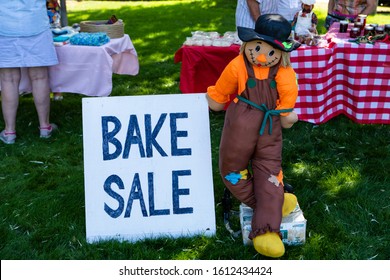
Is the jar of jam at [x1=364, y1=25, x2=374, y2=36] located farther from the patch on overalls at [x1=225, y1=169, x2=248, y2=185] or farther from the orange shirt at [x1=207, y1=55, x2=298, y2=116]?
the patch on overalls at [x1=225, y1=169, x2=248, y2=185]

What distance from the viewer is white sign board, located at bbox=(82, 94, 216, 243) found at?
299cm

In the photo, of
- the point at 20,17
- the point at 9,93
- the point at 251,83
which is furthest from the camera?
the point at 9,93

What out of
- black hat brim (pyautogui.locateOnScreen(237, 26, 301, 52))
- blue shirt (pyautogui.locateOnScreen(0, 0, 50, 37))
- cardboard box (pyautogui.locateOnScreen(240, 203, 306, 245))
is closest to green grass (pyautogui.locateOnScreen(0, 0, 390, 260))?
cardboard box (pyautogui.locateOnScreen(240, 203, 306, 245))

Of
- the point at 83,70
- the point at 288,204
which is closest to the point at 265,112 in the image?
the point at 288,204

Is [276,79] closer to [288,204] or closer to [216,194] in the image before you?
[288,204]

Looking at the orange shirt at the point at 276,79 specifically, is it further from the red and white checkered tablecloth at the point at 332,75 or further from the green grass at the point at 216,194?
the red and white checkered tablecloth at the point at 332,75

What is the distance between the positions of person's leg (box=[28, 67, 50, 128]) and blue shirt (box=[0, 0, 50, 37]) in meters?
0.40

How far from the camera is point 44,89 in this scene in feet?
15.4

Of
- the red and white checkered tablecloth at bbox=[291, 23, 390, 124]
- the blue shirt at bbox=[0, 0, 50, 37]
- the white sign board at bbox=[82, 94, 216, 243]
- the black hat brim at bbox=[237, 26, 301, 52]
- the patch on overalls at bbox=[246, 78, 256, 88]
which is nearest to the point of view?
the black hat brim at bbox=[237, 26, 301, 52]

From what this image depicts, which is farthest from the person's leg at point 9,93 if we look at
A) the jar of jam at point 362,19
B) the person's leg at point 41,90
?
the jar of jam at point 362,19

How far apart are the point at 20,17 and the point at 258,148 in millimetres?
2360

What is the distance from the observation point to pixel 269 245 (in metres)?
2.82
